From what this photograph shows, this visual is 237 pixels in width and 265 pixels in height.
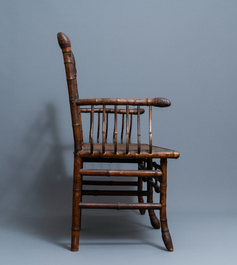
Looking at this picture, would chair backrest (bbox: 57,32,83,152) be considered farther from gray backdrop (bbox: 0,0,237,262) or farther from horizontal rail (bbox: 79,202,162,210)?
gray backdrop (bbox: 0,0,237,262)

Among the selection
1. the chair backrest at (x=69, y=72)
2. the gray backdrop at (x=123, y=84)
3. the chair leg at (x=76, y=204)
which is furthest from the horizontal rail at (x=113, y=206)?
the gray backdrop at (x=123, y=84)

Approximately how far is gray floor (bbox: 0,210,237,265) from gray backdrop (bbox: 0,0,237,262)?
0.94ft

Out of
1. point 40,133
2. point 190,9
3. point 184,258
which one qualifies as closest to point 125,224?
point 184,258

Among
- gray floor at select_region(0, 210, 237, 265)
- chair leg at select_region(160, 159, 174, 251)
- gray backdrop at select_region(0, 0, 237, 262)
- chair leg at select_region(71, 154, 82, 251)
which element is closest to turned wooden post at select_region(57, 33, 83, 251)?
chair leg at select_region(71, 154, 82, 251)

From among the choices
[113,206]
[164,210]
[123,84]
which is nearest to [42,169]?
[123,84]

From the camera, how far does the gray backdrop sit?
267 centimetres

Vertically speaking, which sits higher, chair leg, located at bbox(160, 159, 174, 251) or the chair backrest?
the chair backrest

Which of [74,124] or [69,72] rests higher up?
[69,72]

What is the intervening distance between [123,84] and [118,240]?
1356mm

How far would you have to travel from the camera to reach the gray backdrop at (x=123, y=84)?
2.67 m

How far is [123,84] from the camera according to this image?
2727mm

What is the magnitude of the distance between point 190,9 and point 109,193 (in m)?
1.83

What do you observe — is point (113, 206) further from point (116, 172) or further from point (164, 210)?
point (164, 210)

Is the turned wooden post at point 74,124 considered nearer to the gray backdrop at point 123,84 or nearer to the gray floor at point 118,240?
the gray floor at point 118,240
